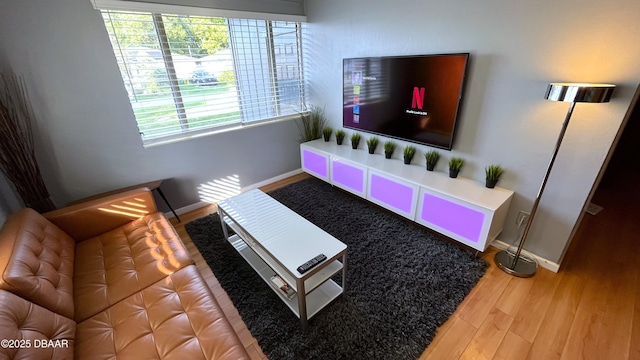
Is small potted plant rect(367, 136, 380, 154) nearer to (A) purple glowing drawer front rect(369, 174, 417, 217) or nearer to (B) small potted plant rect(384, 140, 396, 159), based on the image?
(B) small potted plant rect(384, 140, 396, 159)

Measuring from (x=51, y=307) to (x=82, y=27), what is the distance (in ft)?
6.88

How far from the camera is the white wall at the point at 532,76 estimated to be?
62.0 inches

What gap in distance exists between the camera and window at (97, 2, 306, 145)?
7.76 ft

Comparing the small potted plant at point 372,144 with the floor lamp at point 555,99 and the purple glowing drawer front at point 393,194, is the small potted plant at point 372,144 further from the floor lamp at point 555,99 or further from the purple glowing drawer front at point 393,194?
the floor lamp at point 555,99

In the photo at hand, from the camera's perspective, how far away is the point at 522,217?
2.14m

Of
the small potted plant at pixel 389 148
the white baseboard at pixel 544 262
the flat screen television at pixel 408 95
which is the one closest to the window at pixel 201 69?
the flat screen television at pixel 408 95

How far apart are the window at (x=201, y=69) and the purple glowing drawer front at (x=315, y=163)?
64cm

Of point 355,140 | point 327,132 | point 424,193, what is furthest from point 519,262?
point 327,132

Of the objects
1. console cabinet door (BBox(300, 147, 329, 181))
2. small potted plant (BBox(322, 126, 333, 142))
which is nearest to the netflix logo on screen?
console cabinet door (BBox(300, 147, 329, 181))

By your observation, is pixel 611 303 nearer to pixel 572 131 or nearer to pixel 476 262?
pixel 476 262

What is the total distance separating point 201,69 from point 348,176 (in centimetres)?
200

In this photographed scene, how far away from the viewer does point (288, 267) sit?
5.01ft

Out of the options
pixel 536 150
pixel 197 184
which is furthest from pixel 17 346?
pixel 536 150

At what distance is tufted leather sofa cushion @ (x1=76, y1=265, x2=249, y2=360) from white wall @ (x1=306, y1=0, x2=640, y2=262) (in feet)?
7.69
